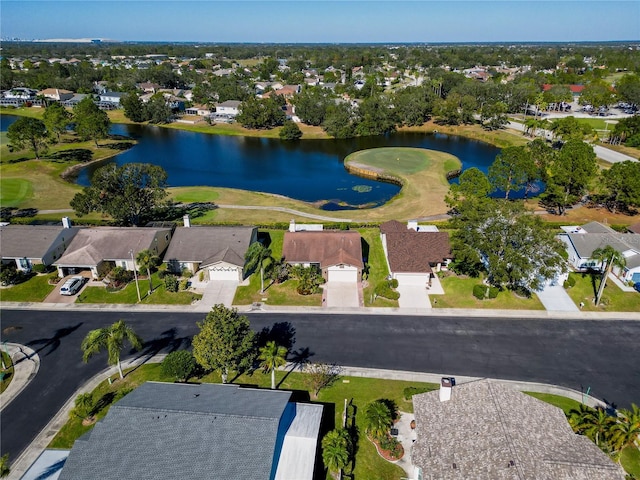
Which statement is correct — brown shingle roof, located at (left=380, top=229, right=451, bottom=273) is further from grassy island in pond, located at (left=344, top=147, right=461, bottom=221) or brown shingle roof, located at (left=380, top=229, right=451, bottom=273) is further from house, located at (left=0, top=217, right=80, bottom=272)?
house, located at (left=0, top=217, right=80, bottom=272)

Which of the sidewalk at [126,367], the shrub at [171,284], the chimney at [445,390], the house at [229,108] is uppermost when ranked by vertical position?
the house at [229,108]

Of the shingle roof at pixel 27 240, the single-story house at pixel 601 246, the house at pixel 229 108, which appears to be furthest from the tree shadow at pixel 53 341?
the house at pixel 229 108

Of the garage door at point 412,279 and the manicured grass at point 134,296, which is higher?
the garage door at point 412,279

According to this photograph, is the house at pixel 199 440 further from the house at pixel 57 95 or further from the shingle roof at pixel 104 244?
the house at pixel 57 95

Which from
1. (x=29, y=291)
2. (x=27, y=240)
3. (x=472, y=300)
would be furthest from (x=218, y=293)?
(x=472, y=300)

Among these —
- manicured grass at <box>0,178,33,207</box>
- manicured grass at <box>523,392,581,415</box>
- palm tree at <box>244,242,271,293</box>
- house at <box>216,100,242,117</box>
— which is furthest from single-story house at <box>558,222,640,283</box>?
house at <box>216,100,242,117</box>

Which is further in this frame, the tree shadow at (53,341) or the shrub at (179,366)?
the tree shadow at (53,341)

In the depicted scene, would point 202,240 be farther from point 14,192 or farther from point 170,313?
point 14,192
